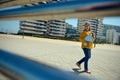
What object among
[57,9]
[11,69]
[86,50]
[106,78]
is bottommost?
[106,78]

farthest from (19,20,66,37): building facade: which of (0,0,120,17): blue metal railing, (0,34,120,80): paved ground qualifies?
(0,0,120,17): blue metal railing

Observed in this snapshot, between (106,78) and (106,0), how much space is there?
12.3 ft

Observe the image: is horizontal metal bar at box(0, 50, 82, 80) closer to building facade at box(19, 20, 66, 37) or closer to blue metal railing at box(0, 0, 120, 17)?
blue metal railing at box(0, 0, 120, 17)

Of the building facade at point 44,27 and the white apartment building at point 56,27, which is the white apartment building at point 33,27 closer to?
the building facade at point 44,27

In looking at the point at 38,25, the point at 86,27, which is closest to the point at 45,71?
the point at 86,27

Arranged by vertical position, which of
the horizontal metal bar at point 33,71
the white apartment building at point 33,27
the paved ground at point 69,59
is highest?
the white apartment building at point 33,27

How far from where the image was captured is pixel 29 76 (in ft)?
1.32

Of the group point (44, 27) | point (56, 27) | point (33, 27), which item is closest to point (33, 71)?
point (33, 27)

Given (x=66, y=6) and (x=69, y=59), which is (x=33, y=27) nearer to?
(x=69, y=59)

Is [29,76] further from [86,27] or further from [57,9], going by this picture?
[86,27]

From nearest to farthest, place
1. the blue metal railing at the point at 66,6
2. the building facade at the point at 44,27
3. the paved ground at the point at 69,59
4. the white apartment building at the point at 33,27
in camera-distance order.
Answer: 1. the blue metal railing at the point at 66,6
2. the paved ground at the point at 69,59
3. the white apartment building at the point at 33,27
4. the building facade at the point at 44,27

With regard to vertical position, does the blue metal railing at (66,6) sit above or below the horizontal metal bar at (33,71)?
above

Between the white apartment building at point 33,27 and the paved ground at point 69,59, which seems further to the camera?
the white apartment building at point 33,27

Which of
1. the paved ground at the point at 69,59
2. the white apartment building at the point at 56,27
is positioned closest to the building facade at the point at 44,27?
the white apartment building at the point at 56,27
